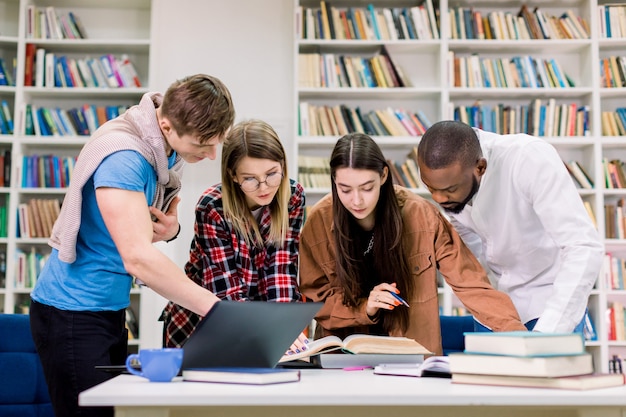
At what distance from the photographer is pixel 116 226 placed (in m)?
1.47

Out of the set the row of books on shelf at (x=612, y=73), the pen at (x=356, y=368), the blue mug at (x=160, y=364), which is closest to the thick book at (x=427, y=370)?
the pen at (x=356, y=368)

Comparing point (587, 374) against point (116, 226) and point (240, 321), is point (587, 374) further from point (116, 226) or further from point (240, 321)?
point (116, 226)

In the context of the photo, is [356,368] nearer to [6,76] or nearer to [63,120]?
[63,120]

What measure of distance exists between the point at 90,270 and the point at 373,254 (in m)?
0.88

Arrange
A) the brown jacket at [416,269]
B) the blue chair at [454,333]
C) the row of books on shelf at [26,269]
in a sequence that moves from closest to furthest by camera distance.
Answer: the brown jacket at [416,269] → the blue chair at [454,333] → the row of books on shelf at [26,269]

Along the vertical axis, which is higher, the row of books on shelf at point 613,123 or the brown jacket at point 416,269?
the row of books on shelf at point 613,123

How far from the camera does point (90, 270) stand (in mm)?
1609

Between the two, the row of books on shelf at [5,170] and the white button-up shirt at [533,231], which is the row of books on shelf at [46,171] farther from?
the white button-up shirt at [533,231]

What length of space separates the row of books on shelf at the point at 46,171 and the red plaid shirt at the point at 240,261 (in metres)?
2.80

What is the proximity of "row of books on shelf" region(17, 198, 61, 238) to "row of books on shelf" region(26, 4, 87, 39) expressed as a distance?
3.58 ft

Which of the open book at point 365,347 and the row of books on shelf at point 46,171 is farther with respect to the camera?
the row of books on shelf at point 46,171

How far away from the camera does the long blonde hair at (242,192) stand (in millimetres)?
2113

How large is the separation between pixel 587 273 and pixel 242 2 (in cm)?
377

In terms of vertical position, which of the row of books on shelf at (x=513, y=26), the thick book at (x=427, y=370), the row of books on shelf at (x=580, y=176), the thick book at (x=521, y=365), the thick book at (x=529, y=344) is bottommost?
the thick book at (x=427, y=370)
